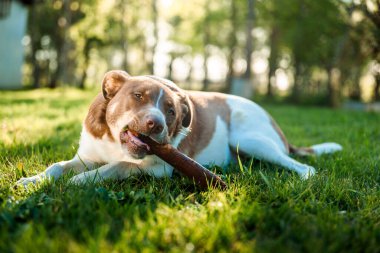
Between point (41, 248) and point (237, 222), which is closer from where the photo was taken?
point (41, 248)

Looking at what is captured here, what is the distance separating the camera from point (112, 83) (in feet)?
12.9

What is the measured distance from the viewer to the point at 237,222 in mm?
2564

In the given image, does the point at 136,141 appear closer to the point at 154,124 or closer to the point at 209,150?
the point at 154,124

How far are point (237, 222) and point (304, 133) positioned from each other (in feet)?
20.5

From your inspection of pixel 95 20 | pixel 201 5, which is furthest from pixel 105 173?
pixel 201 5

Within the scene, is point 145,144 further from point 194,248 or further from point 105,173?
point 194,248

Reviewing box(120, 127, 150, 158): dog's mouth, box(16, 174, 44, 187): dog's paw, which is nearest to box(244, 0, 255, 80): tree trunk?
box(120, 127, 150, 158): dog's mouth

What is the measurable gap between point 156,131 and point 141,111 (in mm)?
235

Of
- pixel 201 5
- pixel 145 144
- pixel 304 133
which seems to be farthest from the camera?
pixel 201 5

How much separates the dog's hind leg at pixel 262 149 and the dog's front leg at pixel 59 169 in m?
1.69

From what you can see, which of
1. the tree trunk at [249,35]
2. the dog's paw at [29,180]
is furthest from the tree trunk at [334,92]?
the dog's paw at [29,180]

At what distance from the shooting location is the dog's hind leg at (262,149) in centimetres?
462

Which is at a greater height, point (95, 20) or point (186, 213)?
point (95, 20)

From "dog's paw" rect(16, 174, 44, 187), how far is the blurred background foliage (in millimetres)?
9585
